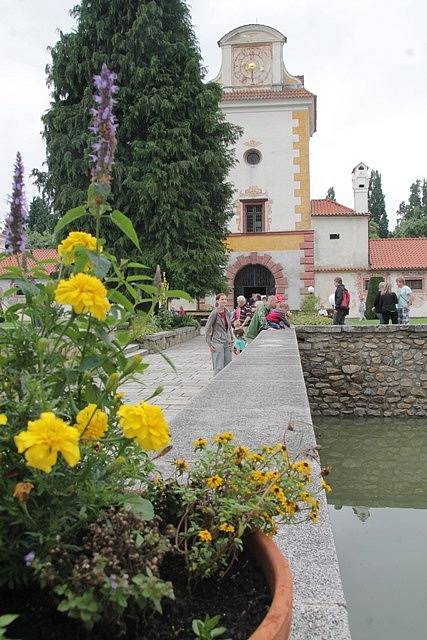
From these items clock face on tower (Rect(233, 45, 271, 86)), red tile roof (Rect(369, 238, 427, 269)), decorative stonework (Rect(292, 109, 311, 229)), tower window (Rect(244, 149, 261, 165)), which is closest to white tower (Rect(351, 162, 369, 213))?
red tile roof (Rect(369, 238, 427, 269))

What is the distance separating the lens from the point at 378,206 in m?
65.9

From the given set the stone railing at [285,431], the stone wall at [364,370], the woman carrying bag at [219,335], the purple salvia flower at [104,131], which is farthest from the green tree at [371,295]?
the purple salvia flower at [104,131]

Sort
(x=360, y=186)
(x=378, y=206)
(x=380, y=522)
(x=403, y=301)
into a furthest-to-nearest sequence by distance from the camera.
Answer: (x=378, y=206)
(x=360, y=186)
(x=403, y=301)
(x=380, y=522)

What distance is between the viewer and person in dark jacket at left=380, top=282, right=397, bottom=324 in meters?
14.7

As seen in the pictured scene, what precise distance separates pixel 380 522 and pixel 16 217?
6163mm

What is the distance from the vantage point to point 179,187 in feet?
66.4

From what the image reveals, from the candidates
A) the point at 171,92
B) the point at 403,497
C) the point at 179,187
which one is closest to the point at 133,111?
the point at 171,92

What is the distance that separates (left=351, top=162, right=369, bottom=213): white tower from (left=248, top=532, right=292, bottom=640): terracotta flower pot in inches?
1319

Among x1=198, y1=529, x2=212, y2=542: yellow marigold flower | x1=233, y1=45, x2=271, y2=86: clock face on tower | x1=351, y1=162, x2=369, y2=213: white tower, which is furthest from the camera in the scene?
x1=351, y1=162, x2=369, y2=213: white tower

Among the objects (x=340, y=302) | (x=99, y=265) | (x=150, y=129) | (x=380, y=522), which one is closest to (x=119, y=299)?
(x=99, y=265)

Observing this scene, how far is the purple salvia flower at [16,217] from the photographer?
172cm

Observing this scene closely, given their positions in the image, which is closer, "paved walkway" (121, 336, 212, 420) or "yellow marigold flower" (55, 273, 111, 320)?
"yellow marigold flower" (55, 273, 111, 320)

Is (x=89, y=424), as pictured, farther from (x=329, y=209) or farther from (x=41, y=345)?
(x=329, y=209)

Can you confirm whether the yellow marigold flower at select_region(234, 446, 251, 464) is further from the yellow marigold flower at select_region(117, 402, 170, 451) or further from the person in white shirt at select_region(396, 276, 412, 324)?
the person in white shirt at select_region(396, 276, 412, 324)
